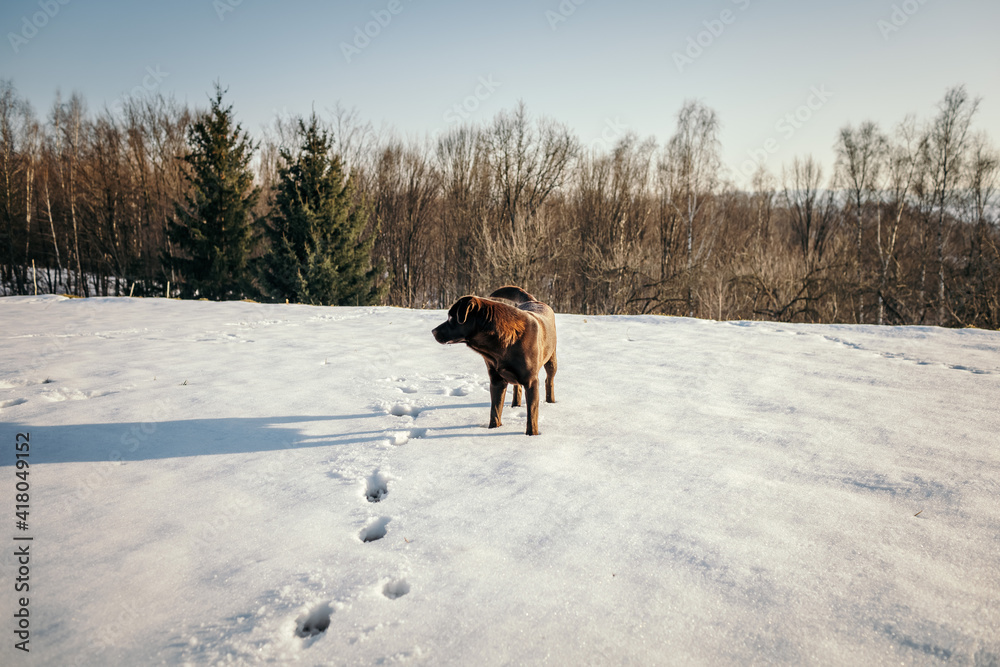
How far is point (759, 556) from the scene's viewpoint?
6.32ft

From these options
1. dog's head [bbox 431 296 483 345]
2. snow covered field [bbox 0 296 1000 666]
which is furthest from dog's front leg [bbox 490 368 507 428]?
dog's head [bbox 431 296 483 345]

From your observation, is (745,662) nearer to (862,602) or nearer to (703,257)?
(862,602)

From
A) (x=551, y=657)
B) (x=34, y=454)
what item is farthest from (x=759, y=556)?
(x=34, y=454)

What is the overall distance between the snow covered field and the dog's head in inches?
32.7

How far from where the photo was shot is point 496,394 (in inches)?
133

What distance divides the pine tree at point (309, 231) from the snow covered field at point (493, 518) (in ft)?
44.3

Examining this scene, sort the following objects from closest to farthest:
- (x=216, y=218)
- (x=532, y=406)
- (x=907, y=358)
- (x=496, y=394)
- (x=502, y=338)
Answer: (x=502, y=338), (x=532, y=406), (x=496, y=394), (x=907, y=358), (x=216, y=218)

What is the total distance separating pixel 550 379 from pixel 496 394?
0.76m

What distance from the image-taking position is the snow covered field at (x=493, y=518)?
151cm

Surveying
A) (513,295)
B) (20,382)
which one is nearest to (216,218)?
(20,382)

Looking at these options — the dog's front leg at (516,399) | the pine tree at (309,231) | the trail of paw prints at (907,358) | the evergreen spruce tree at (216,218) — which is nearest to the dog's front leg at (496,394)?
the dog's front leg at (516,399)

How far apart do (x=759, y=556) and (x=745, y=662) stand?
2.07ft

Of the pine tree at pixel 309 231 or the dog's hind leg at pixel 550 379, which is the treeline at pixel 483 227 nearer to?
the pine tree at pixel 309 231

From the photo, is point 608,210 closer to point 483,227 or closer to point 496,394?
point 483,227
